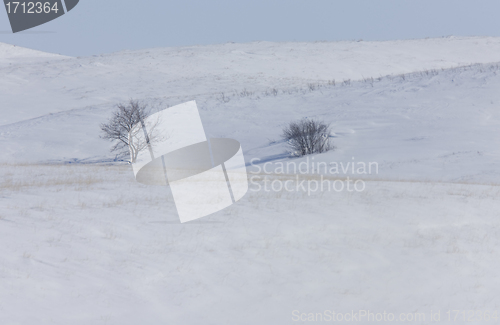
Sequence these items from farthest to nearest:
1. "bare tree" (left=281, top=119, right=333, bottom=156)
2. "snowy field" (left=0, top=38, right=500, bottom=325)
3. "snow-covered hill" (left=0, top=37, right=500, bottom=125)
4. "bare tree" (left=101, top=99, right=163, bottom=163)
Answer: "snow-covered hill" (left=0, top=37, right=500, bottom=125) < "bare tree" (left=281, top=119, right=333, bottom=156) < "bare tree" (left=101, top=99, right=163, bottom=163) < "snowy field" (left=0, top=38, right=500, bottom=325)

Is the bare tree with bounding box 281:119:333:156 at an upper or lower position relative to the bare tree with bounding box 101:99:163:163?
lower

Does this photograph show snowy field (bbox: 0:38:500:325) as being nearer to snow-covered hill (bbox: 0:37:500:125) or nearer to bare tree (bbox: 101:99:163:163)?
bare tree (bbox: 101:99:163:163)

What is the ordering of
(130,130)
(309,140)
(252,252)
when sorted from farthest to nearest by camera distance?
(309,140) < (130,130) < (252,252)

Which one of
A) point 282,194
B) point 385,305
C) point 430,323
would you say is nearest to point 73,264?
point 385,305

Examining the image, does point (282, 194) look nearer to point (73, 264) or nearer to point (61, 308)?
point (73, 264)

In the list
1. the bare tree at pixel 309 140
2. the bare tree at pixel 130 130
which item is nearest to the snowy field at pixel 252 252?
Result: the bare tree at pixel 309 140

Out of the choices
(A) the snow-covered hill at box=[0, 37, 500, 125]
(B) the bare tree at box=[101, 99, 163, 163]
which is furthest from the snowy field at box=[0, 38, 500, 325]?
(A) the snow-covered hill at box=[0, 37, 500, 125]

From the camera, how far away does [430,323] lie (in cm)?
647

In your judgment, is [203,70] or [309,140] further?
[203,70]

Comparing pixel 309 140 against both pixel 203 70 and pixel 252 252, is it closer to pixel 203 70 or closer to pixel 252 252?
pixel 252 252

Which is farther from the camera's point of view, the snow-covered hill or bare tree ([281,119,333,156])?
the snow-covered hill

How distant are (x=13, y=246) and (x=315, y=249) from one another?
5.27 metres

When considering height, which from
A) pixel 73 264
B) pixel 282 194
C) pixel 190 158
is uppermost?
pixel 73 264

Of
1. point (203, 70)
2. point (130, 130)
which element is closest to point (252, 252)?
point (130, 130)
